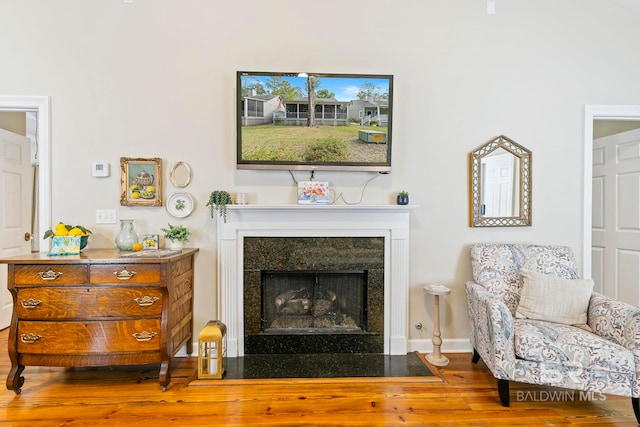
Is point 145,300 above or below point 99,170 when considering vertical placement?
below

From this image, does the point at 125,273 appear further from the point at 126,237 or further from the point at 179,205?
the point at 179,205

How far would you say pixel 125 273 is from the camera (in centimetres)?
205

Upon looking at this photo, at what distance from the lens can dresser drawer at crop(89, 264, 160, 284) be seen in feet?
6.69

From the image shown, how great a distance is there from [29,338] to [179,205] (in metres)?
1.26

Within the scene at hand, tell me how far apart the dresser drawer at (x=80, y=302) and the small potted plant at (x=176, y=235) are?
45cm

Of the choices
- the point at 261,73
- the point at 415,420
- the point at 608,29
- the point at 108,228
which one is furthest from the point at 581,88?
the point at 108,228

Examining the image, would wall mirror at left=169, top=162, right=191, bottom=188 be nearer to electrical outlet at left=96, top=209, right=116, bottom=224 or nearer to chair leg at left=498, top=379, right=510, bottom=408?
electrical outlet at left=96, top=209, right=116, bottom=224

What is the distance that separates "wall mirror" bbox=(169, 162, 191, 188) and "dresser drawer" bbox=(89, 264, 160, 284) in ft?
2.56

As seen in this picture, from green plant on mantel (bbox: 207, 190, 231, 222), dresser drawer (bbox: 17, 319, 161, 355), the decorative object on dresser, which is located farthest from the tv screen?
dresser drawer (bbox: 17, 319, 161, 355)

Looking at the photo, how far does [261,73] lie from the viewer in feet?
8.10

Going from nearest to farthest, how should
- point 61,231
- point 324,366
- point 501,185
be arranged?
point 61,231 → point 324,366 → point 501,185

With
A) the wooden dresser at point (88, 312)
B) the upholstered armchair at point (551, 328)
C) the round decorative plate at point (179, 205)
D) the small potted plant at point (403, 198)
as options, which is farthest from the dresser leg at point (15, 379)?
the upholstered armchair at point (551, 328)

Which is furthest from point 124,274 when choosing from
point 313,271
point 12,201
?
point 12,201

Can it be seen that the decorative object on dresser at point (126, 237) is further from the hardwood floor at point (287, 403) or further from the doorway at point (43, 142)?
the hardwood floor at point (287, 403)
